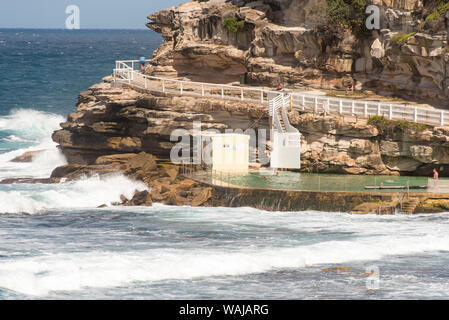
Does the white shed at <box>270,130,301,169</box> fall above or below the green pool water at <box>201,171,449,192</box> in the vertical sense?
above

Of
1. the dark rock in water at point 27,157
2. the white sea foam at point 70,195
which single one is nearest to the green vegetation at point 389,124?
the white sea foam at point 70,195

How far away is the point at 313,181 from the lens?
40094mm

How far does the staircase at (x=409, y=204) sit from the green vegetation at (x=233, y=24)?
60.0ft

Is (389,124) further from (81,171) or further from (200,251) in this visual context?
(81,171)

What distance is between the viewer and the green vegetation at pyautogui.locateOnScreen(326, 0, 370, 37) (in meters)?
46.2

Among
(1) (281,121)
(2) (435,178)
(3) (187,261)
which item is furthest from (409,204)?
(3) (187,261)

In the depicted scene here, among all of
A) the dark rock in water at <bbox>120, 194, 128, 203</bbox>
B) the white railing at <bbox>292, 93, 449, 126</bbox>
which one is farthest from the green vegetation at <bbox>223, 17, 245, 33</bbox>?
the dark rock in water at <bbox>120, 194, 128, 203</bbox>

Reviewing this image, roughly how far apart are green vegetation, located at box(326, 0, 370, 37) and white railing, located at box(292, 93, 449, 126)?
5.57 metres

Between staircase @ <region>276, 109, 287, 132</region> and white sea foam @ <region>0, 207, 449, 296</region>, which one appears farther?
staircase @ <region>276, 109, 287, 132</region>

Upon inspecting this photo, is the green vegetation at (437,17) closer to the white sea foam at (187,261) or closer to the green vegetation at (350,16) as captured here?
the green vegetation at (350,16)

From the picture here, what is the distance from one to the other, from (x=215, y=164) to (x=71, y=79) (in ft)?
216

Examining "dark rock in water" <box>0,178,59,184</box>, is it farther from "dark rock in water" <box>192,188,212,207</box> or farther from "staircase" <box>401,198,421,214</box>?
"staircase" <box>401,198,421,214</box>

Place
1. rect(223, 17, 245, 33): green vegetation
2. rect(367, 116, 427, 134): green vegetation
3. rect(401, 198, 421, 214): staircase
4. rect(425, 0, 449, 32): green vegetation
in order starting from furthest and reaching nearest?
1. rect(223, 17, 245, 33): green vegetation
2. rect(425, 0, 449, 32): green vegetation
3. rect(367, 116, 427, 134): green vegetation
4. rect(401, 198, 421, 214): staircase

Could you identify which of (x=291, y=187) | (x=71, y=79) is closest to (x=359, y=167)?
(x=291, y=187)
